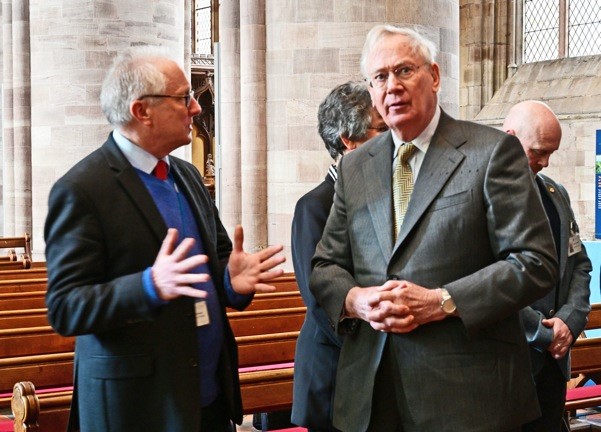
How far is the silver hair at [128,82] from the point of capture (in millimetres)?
2828

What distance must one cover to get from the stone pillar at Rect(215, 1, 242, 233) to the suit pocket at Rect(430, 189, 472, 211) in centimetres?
819

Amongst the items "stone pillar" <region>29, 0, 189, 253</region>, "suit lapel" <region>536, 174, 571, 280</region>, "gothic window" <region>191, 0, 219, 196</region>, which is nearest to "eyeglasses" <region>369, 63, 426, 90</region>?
"suit lapel" <region>536, 174, 571, 280</region>

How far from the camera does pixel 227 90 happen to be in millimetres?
11148

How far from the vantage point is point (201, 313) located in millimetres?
2883

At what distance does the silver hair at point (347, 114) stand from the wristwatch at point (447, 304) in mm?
933

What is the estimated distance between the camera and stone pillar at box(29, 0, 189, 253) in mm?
11703

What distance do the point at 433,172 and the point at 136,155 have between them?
0.80 metres

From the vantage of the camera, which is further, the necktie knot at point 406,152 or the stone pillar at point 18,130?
the stone pillar at point 18,130

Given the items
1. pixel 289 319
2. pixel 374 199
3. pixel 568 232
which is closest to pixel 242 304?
pixel 374 199

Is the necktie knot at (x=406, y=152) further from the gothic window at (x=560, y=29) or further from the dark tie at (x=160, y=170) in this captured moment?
the gothic window at (x=560, y=29)

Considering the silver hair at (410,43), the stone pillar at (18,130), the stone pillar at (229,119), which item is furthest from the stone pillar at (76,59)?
the silver hair at (410,43)

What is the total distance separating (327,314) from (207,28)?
2202 cm

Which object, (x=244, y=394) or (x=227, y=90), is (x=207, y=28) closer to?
(x=227, y=90)

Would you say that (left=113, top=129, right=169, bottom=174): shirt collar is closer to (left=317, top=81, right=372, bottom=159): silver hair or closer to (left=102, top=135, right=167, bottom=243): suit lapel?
(left=102, top=135, right=167, bottom=243): suit lapel
